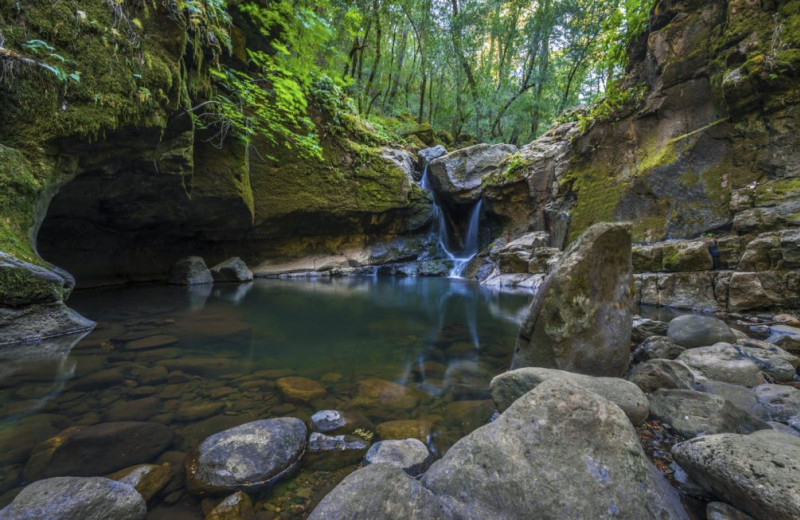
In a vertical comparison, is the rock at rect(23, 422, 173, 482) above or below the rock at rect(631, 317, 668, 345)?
below

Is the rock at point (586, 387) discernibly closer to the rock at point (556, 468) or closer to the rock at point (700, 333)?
the rock at point (556, 468)

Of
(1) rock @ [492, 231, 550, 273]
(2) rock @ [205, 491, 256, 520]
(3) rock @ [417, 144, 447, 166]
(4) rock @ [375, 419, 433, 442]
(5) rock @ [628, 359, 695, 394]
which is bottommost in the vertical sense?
(2) rock @ [205, 491, 256, 520]

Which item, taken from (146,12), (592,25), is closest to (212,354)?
(146,12)

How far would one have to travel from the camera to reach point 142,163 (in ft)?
20.7

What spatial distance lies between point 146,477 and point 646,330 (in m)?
4.96

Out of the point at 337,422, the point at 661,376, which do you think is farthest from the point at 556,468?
the point at 661,376

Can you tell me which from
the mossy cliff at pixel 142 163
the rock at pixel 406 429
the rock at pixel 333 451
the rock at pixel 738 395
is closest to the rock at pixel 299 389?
the rock at pixel 333 451

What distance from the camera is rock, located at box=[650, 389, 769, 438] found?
80.0 inches

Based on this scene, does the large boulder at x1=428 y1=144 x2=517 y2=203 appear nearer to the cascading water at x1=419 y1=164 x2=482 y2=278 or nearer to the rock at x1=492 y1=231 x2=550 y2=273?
the cascading water at x1=419 y1=164 x2=482 y2=278

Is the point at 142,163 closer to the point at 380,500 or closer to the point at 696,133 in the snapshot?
the point at 380,500

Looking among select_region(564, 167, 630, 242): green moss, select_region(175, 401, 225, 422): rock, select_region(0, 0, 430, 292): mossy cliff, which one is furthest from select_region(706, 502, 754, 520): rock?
select_region(564, 167, 630, 242): green moss

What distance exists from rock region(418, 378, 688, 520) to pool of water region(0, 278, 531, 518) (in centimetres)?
68

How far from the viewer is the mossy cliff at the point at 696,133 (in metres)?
6.37

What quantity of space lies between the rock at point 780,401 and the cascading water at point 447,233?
1269 cm
